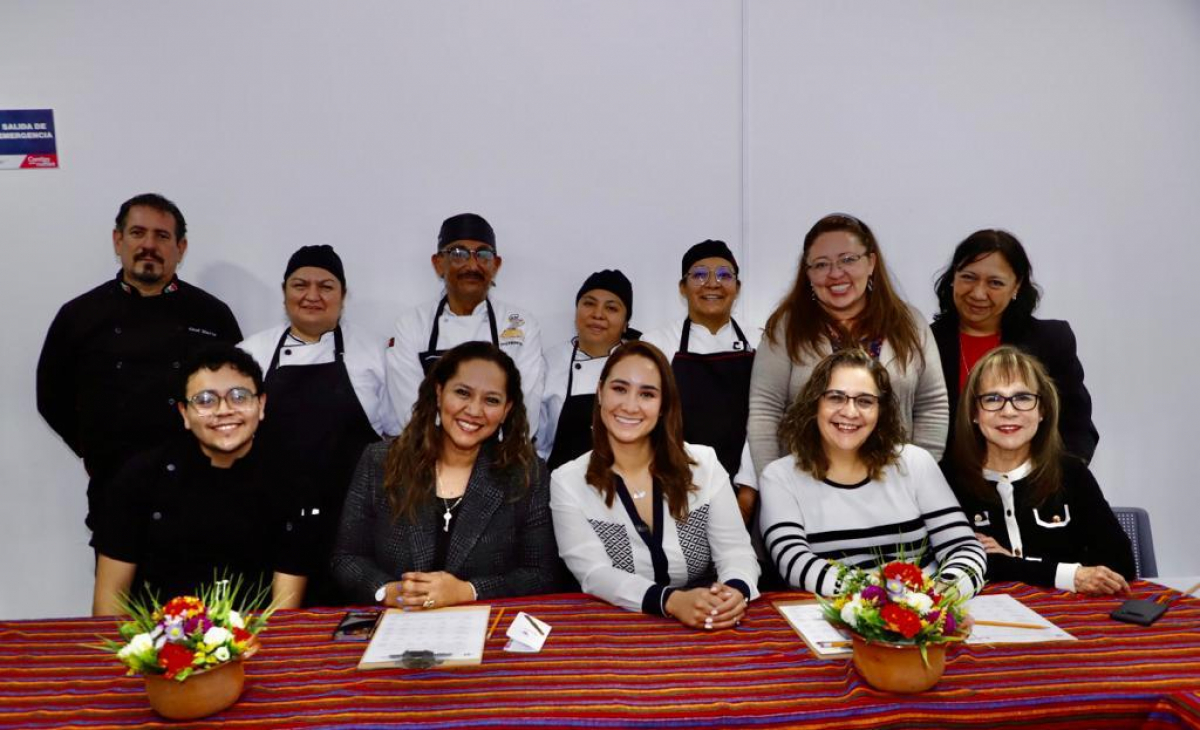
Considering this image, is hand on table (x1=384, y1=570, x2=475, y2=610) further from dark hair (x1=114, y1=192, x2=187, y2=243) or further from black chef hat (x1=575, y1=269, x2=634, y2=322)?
dark hair (x1=114, y1=192, x2=187, y2=243)

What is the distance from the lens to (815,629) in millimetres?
1770

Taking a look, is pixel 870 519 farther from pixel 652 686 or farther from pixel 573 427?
pixel 573 427

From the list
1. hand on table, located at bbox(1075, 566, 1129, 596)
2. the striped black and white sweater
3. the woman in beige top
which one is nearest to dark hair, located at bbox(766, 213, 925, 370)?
the woman in beige top

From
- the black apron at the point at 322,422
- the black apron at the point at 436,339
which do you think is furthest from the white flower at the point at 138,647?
the black apron at the point at 436,339

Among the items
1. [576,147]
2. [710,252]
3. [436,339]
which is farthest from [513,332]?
[576,147]

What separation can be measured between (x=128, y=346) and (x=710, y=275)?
2616 mm

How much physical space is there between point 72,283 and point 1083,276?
5416 mm

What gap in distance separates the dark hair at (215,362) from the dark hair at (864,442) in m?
1.67

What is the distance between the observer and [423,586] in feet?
6.52

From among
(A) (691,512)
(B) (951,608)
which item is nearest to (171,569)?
(A) (691,512)

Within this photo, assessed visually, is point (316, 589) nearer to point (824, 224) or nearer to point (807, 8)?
point (824, 224)

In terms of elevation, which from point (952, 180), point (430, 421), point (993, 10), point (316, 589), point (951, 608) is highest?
point (993, 10)

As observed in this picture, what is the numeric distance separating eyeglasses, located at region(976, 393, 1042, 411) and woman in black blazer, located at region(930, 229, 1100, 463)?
597 millimetres

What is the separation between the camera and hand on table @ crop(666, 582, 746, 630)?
1.82 meters
